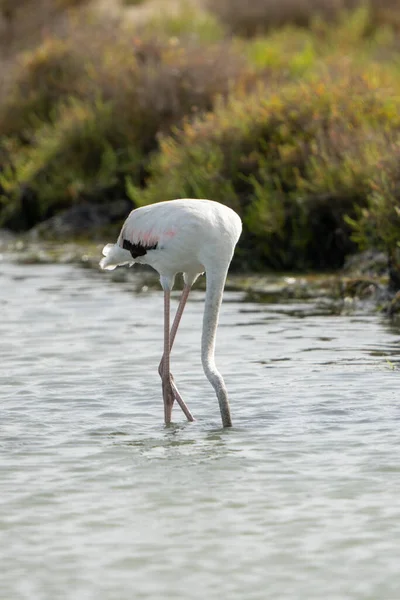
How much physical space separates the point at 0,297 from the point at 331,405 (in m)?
5.22

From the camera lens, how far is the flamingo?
6922 millimetres

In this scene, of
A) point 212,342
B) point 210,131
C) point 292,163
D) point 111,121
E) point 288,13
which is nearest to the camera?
point 212,342

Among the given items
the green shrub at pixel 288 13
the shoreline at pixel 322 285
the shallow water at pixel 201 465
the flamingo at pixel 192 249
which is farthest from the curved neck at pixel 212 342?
the green shrub at pixel 288 13

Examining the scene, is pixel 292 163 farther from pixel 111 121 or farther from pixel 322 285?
pixel 111 121

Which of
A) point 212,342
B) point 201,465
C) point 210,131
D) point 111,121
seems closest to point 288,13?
point 111,121

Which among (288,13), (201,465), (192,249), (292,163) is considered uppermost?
(288,13)

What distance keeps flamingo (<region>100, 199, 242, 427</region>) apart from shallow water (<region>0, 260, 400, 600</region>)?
0.30 meters

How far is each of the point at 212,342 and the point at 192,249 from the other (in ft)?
1.74

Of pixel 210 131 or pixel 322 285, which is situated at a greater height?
pixel 210 131

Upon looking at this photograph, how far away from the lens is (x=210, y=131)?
13914 millimetres

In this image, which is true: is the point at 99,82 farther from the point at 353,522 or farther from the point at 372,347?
the point at 353,522

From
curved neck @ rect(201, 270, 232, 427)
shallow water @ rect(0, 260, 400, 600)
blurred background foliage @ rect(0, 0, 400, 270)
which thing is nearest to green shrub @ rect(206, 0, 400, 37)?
blurred background foliage @ rect(0, 0, 400, 270)

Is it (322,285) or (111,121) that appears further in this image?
(111,121)

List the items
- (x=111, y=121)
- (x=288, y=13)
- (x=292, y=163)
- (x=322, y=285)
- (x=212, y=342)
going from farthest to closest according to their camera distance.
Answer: (x=288, y=13)
(x=111, y=121)
(x=292, y=163)
(x=322, y=285)
(x=212, y=342)
